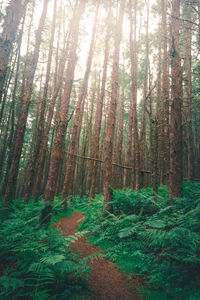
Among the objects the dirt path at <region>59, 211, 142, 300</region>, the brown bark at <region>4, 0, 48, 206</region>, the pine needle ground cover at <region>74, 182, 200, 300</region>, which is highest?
the brown bark at <region>4, 0, 48, 206</region>

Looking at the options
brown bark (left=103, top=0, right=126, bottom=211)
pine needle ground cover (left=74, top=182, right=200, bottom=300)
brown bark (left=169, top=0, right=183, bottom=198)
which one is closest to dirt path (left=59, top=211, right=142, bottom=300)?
pine needle ground cover (left=74, top=182, right=200, bottom=300)

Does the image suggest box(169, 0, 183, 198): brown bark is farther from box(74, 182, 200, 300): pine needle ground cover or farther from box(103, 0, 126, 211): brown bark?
box(103, 0, 126, 211): brown bark

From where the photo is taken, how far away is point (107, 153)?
6.66 m

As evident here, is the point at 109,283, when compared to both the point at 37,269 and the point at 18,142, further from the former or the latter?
the point at 18,142

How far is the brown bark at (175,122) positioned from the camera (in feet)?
17.9

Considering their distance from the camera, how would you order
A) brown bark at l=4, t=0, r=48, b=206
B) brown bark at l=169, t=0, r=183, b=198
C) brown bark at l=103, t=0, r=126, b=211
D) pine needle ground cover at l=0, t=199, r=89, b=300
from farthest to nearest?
brown bark at l=4, t=0, r=48, b=206 < brown bark at l=103, t=0, r=126, b=211 < brown bark at l=169, t=0, r=183, b=198 < pine needle ground cover at l=0, t=199, r=89, b=300

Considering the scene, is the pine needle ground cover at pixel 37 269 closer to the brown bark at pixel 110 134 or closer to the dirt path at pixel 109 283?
the dirt path at pixel 109 283

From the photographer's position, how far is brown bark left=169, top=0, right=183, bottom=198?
215 inches

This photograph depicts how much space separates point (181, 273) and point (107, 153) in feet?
14.9

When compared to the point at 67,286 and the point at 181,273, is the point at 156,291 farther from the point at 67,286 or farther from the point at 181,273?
the point at 67,286

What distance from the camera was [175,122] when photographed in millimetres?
5723

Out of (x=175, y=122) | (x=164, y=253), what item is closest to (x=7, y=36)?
(x=175, y=122)

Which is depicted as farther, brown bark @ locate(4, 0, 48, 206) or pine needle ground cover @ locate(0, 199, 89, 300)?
brown bark @ locate(4, 0, 48, 206)

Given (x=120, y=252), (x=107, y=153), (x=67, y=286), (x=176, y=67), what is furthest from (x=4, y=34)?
(x=120, y=252)
